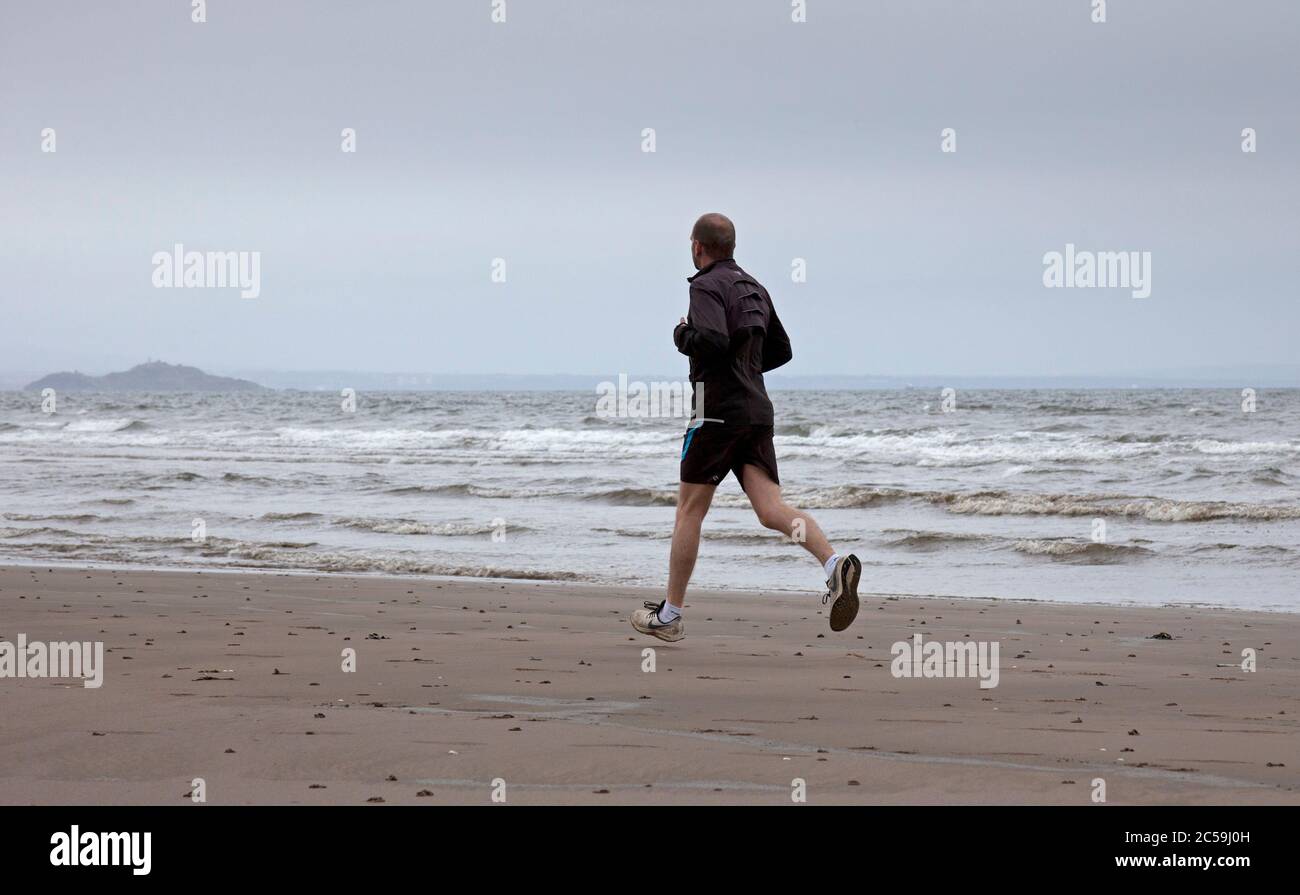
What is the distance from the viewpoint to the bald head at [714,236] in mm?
6027

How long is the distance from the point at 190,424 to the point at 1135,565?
42.4m

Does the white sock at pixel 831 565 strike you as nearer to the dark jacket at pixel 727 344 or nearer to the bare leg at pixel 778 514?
the bare leg at pixel 778 514

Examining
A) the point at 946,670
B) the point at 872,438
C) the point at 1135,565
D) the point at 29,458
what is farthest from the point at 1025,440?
the point at 946,670

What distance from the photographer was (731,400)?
5898 mm

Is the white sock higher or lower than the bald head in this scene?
lower

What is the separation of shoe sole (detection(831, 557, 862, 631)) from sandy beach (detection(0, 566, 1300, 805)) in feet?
0.73

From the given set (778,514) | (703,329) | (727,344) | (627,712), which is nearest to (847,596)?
(778,514)

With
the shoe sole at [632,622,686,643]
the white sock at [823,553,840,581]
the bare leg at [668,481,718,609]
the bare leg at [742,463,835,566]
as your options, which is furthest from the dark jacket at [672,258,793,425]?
the shoe sole at [632,622,686,643]

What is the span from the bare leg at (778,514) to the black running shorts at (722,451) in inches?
1.4

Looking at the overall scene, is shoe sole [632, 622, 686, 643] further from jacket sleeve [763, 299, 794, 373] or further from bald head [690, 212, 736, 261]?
bald head [690, 212, 736, 261]

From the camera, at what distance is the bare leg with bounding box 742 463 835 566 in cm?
589

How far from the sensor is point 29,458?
2831 centimetres

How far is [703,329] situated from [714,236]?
512 millimetres
